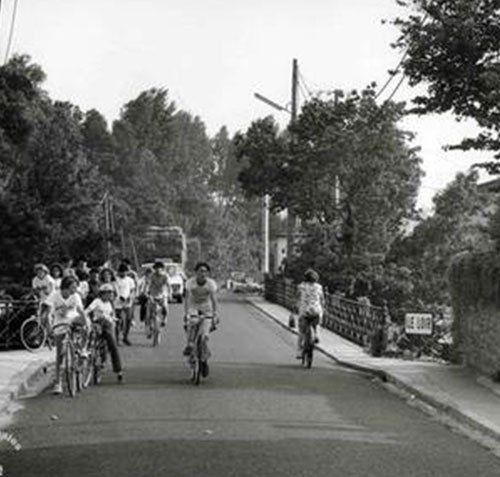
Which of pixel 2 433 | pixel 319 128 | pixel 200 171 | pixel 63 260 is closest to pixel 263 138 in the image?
pixel 319 128

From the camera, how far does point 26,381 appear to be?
17.8 metres

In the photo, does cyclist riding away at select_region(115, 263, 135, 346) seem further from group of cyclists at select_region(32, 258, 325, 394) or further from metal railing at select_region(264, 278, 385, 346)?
metal railing at select_region(264, 278, 385, 346)

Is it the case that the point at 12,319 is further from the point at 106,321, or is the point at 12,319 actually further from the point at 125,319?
the point at 106,321

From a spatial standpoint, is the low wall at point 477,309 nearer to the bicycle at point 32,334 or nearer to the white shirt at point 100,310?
the white shirt at point 100,310

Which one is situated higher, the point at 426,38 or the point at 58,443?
the point at 426,38

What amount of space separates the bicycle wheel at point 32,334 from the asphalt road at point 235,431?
13.8 feet

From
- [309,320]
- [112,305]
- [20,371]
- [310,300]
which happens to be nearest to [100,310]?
[112,305]

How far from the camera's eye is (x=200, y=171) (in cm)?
14438

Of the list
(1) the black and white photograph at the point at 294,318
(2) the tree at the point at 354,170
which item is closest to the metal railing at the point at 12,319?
(1) the black and white photograph at the point at 294,318

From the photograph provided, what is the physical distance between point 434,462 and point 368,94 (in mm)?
40306

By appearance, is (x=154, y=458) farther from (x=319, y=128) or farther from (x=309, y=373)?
(x=319, y=128)

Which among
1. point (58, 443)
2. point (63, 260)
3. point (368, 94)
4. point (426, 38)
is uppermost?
point (368, 94)

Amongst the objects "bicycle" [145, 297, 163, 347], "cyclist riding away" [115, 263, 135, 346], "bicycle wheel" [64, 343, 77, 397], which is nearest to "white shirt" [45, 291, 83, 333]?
"bicycle wheel" [64, 343, 77, 397]

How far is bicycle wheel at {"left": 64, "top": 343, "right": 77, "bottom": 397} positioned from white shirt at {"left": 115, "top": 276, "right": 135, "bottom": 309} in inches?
314
